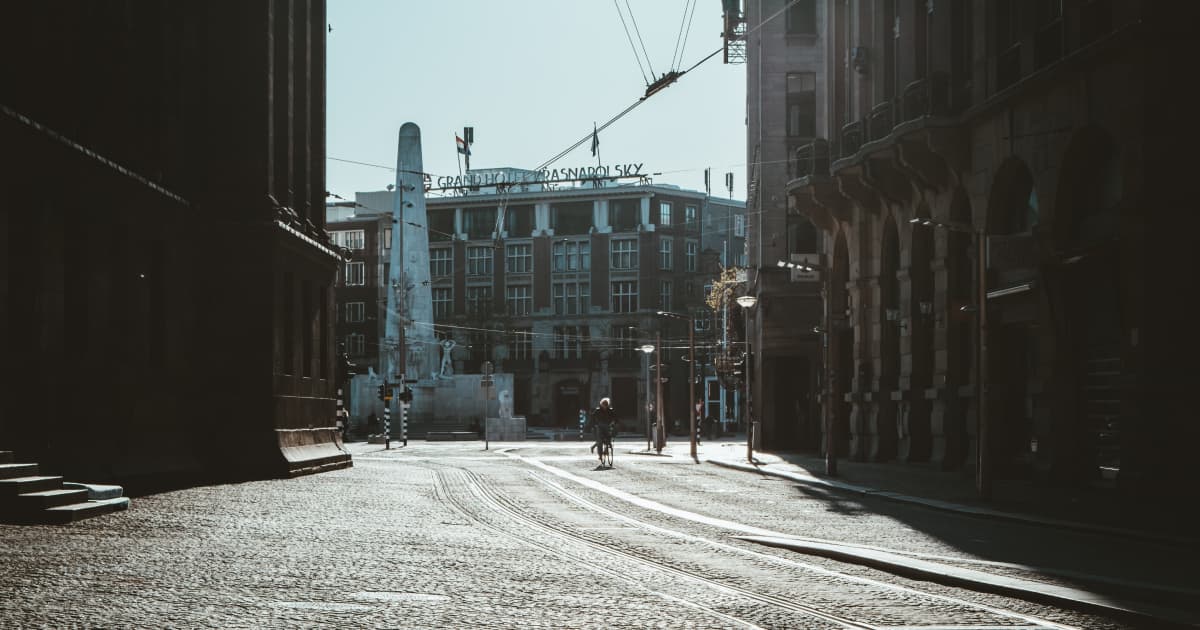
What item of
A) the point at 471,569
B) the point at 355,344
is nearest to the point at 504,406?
the point at 355,344

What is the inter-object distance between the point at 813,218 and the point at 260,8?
2008 cm

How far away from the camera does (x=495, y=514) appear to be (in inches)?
691

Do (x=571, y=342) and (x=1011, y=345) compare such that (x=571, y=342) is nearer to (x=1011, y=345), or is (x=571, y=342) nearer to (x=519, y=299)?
(x=519, y=299)

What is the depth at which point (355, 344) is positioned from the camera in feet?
352

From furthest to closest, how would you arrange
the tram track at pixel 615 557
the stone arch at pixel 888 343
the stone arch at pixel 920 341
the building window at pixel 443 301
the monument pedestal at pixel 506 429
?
the building window at pixel 443 301 → the monument pedestal at pixel 506 429 → the stone arch at pixel 888 343 → the stone arch at pixel 920 341 → the tram track at pixel 615 557

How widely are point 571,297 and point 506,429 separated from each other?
33065 millimetres

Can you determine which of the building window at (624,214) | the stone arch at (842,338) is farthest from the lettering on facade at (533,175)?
the stone arch at (842,338)

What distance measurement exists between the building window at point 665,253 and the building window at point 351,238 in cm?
2333

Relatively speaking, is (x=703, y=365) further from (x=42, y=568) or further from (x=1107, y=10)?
(x=42, y=568)

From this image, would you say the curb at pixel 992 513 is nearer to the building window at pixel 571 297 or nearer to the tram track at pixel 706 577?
the tram track at pixel 706 577

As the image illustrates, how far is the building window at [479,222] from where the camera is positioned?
105688 millimetres

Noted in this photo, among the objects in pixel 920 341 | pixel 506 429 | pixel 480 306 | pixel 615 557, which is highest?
pixel 480 306

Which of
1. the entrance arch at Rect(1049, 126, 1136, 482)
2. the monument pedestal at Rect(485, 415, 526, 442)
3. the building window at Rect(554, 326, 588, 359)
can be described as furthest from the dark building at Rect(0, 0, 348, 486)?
the building window at Rect(554, 326, 588, 359)

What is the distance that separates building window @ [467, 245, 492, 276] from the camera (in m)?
106
